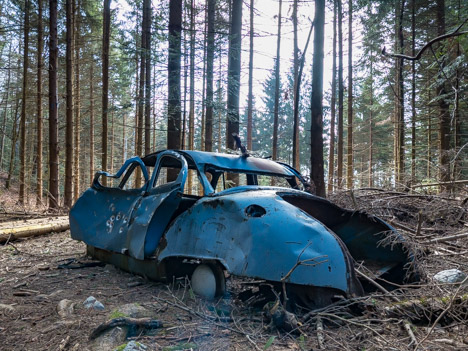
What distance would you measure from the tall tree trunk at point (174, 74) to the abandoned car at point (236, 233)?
5.13m

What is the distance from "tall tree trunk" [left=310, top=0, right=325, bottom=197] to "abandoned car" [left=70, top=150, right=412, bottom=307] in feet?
11.0

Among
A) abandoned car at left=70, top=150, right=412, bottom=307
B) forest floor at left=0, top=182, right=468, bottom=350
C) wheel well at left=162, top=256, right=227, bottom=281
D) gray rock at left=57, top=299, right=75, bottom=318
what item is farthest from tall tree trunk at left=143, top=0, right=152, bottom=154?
gray rock at left=57, top=299, right=75, bottom=318

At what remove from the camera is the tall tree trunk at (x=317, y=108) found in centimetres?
824

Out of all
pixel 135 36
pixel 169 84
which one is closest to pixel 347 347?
pixel 169 84

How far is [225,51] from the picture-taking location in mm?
11891

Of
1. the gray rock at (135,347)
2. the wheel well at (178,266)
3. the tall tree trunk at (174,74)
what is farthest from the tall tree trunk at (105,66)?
the gray rock at (135,347)

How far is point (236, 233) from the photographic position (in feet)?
9.78

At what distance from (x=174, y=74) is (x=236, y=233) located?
8.75m

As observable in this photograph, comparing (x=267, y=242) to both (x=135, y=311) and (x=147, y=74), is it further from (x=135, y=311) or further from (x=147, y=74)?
(x=147, y=74)

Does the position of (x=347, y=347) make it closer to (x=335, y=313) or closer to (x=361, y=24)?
(x=335, y=313)

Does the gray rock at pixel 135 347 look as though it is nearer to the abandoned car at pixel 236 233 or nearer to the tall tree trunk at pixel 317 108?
the abandoned car at pixel 236 233

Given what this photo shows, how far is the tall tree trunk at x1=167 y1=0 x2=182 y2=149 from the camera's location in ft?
33.8

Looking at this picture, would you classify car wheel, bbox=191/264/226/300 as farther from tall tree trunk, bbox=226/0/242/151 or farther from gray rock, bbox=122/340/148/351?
tall tree trunk, bbox=226/0/242/151

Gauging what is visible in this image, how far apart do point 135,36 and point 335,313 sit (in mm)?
17832
